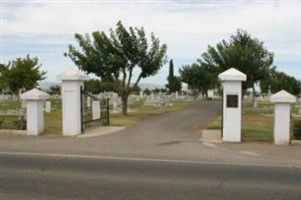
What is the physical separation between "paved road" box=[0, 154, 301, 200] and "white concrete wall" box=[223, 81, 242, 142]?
17.7 feet

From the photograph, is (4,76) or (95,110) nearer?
(95,110)

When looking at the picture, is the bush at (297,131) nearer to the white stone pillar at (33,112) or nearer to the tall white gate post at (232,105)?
the tall white gate post at (232,105)

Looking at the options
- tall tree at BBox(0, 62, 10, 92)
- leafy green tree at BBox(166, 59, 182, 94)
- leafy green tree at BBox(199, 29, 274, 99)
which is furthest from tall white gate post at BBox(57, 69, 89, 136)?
leafy green tree at BBox(166, 59, 182, 94)

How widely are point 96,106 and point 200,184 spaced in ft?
50.1

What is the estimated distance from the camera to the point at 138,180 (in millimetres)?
10375

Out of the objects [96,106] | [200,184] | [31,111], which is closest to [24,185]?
[200,184]

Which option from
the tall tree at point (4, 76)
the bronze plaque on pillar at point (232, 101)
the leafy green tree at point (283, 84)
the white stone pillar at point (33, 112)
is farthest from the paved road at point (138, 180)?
the leafy green tree at point (283, 84)

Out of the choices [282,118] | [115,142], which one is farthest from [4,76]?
[282,118]

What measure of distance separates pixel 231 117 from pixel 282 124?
1707 millimetres

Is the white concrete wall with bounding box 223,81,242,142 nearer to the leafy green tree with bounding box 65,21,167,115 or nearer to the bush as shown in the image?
the bush

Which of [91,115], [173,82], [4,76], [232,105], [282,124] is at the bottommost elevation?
[91,115]

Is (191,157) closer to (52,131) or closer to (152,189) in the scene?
(152,189)

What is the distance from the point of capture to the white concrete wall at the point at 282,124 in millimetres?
17578

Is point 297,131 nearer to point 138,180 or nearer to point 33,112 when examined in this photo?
point 138,180
